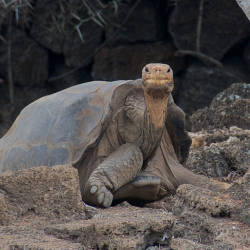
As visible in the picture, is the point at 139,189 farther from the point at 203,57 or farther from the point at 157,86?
the point at 203,57

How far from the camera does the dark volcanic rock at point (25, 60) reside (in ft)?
31.3

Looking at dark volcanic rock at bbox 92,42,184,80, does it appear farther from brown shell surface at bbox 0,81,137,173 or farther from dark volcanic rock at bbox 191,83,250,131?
brown shell surface at bbox 0,81,137,173

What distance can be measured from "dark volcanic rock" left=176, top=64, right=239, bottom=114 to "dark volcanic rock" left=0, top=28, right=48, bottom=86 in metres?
1.54

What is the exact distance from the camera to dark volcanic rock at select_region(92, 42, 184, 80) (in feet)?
30.4

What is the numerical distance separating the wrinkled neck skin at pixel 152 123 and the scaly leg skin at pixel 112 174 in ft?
0.23

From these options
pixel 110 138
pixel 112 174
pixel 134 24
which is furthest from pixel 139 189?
pixel 134 24

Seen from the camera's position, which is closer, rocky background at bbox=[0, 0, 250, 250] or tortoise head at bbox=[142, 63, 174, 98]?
tortoise head at bbox=[142, 63, 174, 98]

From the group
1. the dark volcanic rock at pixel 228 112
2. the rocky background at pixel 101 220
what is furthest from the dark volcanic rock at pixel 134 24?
the rocky background at pixel 101 220

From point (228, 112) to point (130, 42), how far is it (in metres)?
3.07

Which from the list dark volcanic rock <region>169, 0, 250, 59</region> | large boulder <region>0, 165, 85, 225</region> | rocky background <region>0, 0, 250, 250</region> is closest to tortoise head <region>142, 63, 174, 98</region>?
large boulder <region>0, 165, 85, 225</region>

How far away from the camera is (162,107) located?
472cm

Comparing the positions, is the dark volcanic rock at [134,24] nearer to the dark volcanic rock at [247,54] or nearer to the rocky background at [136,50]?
the rocky background at [136,50]

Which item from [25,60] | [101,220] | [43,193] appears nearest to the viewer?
[101,220]

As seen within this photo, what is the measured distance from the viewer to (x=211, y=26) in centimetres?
908
